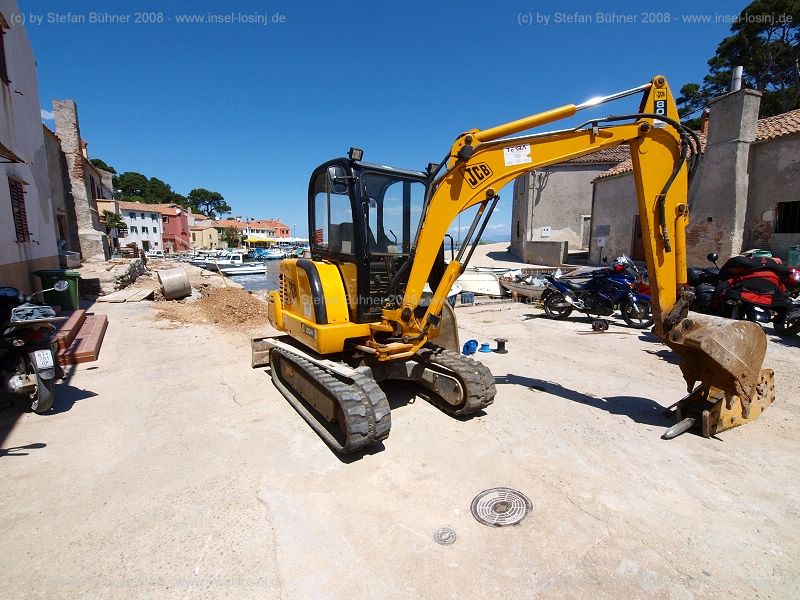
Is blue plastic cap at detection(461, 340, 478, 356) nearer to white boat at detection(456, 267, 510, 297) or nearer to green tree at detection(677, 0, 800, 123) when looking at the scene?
white boat at detection(456, 267, 510, 297)

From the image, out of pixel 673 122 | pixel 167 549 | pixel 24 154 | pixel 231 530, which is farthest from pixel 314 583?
pixel 24 154

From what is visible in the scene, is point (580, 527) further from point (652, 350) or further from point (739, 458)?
point (652, 350)

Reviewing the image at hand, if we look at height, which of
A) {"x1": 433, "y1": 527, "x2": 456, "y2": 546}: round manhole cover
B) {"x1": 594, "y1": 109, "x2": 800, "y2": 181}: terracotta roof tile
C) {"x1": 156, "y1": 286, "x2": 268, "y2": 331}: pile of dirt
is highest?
{"x1": 594, "y1": 109, "x2": 800, "y2": 181}: terracotta roof tile

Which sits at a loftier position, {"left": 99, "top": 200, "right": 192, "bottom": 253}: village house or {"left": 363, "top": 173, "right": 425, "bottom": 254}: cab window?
A: {"left": 99, "top": 200, "right": 192, "bottom": 253}: village house

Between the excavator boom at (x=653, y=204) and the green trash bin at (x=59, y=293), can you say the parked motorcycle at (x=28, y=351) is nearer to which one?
the excavator boom at (x=653, y=204)

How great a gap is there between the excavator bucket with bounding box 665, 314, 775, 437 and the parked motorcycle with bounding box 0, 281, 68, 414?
6.16 m

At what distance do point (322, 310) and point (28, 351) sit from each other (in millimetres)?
3111

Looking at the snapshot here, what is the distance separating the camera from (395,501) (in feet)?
9.31

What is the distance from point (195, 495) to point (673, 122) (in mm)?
4985

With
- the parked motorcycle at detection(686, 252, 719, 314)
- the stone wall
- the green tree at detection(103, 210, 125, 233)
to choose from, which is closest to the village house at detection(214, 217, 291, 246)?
the green tree at detection(103, 210, 125, 233)

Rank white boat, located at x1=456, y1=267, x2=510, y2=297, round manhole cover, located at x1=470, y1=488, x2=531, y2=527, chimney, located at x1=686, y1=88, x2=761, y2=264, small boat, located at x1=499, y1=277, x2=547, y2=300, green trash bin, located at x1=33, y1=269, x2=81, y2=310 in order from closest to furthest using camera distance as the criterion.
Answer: round manhole cover, located at x1=470, y1=488, x2=531, y2=527 < green trash bin, located at x1=33, y1=269, x2=81, y2=310 < small boat, located at x1=499, y1=277, x2=547, y2=300 < chimney, located at x1=686, y1=88, x2=761, y2=264 < white boat, located at x1=456, y1=267, x2=510, y2=297

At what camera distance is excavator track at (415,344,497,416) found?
3953mm

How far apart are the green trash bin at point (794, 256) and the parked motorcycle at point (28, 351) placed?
16321 millimetres

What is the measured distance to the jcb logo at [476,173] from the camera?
3.77 m
